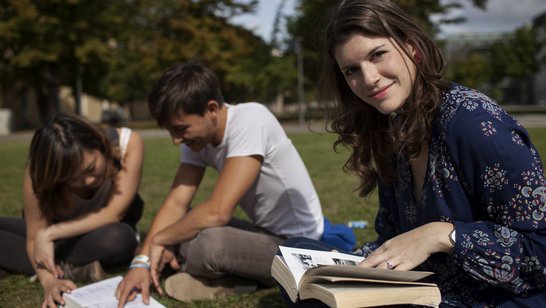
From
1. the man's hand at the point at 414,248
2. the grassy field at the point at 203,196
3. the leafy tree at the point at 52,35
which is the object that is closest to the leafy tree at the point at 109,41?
the leafy tree at the point at 52,35

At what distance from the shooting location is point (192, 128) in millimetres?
2941

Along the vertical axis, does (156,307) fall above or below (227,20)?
below

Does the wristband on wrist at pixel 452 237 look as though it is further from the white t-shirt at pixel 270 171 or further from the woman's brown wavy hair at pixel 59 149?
the woman's brown wavy hair at pixel 59 149

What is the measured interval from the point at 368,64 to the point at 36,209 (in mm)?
2330

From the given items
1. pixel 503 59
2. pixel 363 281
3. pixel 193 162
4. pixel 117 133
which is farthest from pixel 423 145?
pixel 503 59

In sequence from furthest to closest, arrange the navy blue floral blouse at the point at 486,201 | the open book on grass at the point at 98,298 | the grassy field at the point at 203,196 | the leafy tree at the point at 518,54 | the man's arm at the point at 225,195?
1. the leafy tree at the point at 518,54
2. the grassy field at the point at 203,196
3. the man's arm at the point at 225,195
4. the open book on grass at the point at 98,298
5. the navy blue floral blouse at the point at 486,201

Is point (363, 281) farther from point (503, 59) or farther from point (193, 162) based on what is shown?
point (503, 59)

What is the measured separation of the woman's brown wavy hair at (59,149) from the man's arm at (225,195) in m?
0.68

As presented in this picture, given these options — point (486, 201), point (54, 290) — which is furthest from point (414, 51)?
point (54, 290)

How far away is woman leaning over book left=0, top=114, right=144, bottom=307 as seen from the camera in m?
3.06

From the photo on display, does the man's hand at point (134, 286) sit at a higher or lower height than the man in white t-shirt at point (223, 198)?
lower

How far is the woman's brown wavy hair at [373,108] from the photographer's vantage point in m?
1.84

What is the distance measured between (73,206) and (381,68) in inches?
92.2

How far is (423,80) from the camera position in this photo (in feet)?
6.11
